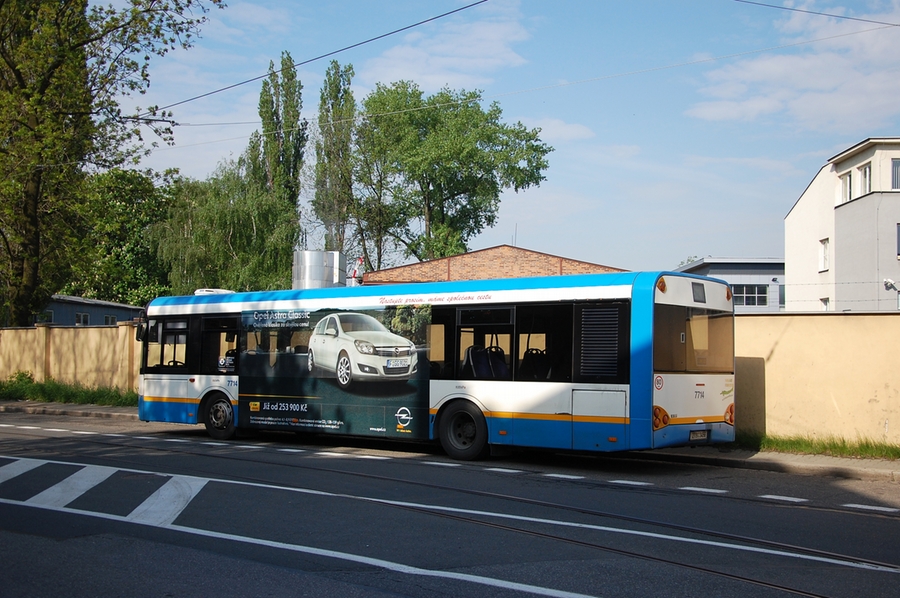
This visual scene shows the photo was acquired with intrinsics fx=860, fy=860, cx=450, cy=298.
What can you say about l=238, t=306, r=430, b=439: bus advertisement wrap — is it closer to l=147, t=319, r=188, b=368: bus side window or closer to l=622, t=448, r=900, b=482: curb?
l=147, t=319, r=188, b=368: bus side window

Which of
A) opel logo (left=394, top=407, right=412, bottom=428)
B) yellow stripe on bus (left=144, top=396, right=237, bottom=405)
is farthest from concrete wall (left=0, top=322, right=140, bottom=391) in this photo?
opel logo (left=394, top=407, right=412, bottom=428)

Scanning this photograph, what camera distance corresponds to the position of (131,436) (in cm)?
1745

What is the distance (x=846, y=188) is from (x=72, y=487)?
3923 cm

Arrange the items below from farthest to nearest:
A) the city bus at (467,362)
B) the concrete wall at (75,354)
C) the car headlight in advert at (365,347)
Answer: the concrete wall at (75,354) < the car headlight in advert at (365,347) < the city bus at (467,362)

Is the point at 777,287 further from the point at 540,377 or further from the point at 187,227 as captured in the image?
the point at 540,377

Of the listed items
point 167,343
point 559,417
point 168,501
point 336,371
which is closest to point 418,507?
point 168,501

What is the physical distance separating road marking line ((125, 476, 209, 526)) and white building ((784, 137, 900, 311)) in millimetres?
31881

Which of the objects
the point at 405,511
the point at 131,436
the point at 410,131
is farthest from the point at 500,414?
the point at 410,131

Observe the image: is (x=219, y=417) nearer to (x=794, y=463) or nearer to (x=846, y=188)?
(x=794, y=463)

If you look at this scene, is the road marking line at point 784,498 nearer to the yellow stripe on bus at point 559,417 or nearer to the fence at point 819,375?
the yellow stripe on bus at point 559,417

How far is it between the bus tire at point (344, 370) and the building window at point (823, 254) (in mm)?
34341

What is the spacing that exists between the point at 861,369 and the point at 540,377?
571 centimetres

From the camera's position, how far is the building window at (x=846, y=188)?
40003 millimetres

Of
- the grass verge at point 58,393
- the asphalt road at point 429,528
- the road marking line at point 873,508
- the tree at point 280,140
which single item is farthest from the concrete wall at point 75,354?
the tree at point 280,140
